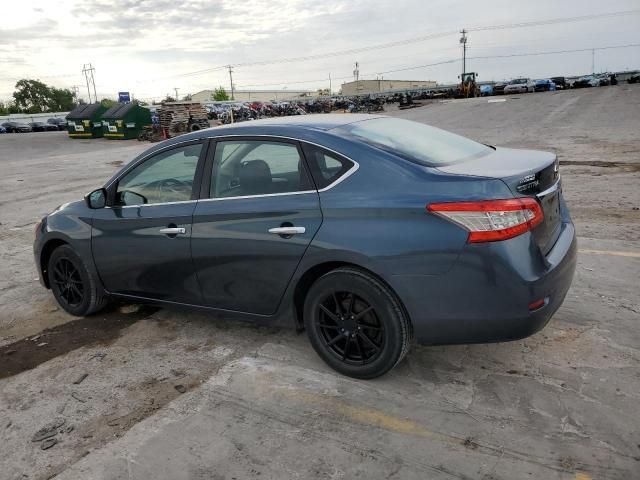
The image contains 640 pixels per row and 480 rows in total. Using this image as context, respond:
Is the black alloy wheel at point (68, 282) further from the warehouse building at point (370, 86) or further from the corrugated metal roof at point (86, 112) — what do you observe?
the warehouse building at point (370, 86)

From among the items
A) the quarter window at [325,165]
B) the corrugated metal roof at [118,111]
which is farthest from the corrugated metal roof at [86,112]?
the quarter window at [325,165]

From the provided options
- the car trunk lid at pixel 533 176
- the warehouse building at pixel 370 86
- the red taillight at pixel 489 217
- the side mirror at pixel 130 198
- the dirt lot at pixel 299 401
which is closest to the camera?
the dirt lot at pixel 299 401

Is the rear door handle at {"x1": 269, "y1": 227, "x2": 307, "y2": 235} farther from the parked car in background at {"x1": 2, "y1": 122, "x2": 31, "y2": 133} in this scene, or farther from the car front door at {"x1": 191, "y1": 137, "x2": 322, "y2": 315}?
the parked car in background at {"x1": 2, "y1": 122, "x2": 31, "y2": 133}

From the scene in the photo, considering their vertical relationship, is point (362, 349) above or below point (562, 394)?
above

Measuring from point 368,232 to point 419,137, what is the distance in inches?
41.4

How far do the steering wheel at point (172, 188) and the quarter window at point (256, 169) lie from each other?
28cm

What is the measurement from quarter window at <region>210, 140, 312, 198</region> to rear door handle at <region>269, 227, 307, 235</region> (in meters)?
0.25

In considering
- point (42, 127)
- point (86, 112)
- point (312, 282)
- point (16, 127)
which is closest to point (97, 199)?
point (312, 282)

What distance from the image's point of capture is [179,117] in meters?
31.5

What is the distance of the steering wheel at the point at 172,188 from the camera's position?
3840mm

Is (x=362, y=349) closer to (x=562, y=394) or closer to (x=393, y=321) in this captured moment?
(x=393, y=321)

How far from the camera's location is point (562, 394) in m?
3.03

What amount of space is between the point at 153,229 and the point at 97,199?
0.75 meters

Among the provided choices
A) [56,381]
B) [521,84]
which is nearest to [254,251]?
[56,381]
